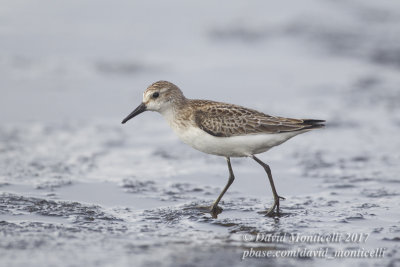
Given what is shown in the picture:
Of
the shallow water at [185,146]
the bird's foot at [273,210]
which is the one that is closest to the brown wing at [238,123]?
the bird's foot at [273,210]

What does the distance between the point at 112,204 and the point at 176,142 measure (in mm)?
3004

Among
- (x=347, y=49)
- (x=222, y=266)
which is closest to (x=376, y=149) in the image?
(x=222, y=266)

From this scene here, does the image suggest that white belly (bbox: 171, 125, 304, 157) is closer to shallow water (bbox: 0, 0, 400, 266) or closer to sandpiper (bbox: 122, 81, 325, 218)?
sandpiper (bbox: 122, 81, 325, 218)

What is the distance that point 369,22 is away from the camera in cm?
1762

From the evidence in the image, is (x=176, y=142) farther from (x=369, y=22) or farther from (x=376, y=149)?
(x=369, y=22)

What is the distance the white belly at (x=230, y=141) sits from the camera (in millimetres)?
7777

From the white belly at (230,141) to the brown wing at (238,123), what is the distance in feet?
0.18

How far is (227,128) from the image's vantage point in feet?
25.7

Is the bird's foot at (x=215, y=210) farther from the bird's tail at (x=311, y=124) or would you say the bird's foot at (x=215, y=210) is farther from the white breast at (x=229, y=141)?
the bird's tail at (x=311, y=124)

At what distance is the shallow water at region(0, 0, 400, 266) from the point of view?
6496 millimetres

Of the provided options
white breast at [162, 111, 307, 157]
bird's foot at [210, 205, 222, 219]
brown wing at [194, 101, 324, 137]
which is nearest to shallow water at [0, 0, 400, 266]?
bird's foot at [210, 205, 222, 219]

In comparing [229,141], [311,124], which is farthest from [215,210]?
[311,124]

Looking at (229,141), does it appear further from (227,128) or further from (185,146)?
(185,146)

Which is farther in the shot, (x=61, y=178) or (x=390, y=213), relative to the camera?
(x=61, y=178)
